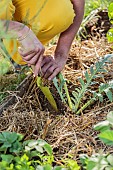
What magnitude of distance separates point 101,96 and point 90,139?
178mm

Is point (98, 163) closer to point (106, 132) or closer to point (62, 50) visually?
point (106, 132)

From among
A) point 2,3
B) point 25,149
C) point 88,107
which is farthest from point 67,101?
point 2,3

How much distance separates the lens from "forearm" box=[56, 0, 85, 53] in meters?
2.08

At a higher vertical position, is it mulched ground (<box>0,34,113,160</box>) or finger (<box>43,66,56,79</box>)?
finger (<box>43,66,56,79</box>)

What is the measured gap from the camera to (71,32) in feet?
6.94

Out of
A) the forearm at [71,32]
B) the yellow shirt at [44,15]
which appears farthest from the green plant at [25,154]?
the forearm at [71,32]

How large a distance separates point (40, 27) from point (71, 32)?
17 cm

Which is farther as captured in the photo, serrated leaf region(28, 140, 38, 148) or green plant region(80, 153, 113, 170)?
serrated leaf region(28, 140, 38, 148)

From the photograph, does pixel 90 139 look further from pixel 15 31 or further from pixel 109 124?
pixel 15 31

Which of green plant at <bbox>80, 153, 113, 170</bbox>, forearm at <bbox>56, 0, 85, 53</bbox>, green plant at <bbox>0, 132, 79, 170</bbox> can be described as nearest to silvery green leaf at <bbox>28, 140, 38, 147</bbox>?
green plant at <bbox>0, 132, 79, 170</bbox>

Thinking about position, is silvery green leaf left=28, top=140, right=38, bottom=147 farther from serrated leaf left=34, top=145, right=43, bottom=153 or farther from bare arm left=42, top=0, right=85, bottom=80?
bare arm left=42, top=0, right=85, bottom=80

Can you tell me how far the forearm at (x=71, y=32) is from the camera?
2.08 metres

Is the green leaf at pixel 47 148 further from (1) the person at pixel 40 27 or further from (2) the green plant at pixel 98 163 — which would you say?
(1) the person at pixel 40 27

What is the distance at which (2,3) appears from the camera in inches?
64.7
